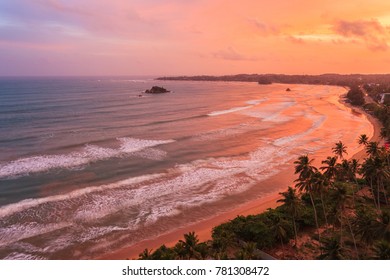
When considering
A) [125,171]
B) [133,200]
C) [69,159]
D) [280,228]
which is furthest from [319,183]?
[69,159]

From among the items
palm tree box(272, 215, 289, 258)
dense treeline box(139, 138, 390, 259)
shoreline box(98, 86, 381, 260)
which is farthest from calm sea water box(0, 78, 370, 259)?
palm tree box(272, 215, 289, 258)

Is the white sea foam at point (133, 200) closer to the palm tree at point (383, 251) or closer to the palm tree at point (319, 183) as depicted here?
the palm tree at point (319, 183)

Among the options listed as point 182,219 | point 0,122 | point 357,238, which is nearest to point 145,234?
point 182,219

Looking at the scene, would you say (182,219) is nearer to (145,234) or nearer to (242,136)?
(145,234)

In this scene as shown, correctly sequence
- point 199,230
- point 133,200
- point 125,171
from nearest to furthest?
point 199,230 → point 133,200 → point 125,171

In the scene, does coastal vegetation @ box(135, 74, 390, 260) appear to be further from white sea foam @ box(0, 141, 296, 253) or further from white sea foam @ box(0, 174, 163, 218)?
white sea foam @ box(0, 174, 163, 218)

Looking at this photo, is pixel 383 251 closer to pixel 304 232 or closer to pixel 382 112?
pixel 304 232
